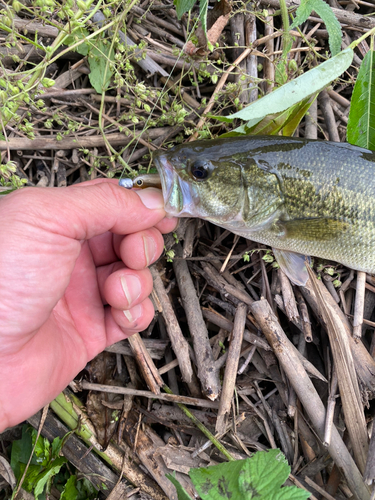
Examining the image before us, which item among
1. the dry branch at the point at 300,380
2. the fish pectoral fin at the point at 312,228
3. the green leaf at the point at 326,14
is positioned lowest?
the dry branch at the point at 300,380

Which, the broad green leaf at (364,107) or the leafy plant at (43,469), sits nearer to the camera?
the broad green leaf at (364,107)

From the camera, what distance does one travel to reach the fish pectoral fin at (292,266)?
10.6 ft

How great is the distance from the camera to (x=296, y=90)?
2.46 metres

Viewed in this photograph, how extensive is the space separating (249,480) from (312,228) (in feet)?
5.96

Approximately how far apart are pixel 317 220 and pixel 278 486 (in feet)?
6.04

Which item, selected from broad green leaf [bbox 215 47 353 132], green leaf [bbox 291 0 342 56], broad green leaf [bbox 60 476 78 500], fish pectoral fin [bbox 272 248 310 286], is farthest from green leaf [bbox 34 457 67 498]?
green leaf [bbox 291 0 342 56]

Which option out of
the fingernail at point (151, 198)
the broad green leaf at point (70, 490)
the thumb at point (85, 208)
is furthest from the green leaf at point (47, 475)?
the fingernail at point (151, 198)

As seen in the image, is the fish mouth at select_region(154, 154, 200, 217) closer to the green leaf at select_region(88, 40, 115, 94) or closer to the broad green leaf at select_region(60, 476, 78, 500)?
the green leaf at select_region(88, 40, 115, 94)

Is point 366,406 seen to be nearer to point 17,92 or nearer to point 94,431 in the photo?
point 94,431

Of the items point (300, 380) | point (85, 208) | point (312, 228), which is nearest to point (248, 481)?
point (300, 380)

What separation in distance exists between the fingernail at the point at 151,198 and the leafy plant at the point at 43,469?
2117 mm

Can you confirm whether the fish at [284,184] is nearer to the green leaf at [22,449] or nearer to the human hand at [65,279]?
the human hand at [65,279]

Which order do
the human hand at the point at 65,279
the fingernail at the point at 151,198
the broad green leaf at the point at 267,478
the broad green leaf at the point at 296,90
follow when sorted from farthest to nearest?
the fingernail at the point at 151,198 < the broad green leaf at the point at 296,90 < the human hand at the point at 65,279 < the broad green leaf at the point at 267,478

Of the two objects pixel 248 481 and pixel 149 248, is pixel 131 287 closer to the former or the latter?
pixel 149 248
